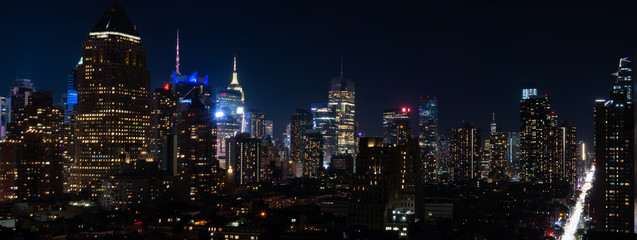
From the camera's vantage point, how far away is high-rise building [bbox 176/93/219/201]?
161 m

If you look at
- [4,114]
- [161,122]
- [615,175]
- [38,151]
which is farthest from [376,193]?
[4,114]

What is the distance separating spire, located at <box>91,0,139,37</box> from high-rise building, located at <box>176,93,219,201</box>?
26.8m

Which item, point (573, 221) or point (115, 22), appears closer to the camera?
point (573, 221)

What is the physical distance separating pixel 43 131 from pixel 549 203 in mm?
108908

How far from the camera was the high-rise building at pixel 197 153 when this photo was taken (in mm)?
161000

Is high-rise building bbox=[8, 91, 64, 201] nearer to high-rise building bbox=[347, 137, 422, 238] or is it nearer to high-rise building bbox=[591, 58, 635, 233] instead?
high-rise building bbox=[347, 137, 422, 238]

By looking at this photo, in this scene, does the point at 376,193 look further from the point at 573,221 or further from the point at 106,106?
the point at 106,106

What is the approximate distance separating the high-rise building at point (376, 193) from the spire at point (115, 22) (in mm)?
82084

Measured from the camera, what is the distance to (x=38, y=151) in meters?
139

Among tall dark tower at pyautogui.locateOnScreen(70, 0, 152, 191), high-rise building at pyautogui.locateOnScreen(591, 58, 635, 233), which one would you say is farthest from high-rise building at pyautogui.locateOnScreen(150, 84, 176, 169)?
high-rise building at pyautogui.locateOnScreen(591, 58, 635, 233)

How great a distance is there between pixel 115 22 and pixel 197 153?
35856 mm

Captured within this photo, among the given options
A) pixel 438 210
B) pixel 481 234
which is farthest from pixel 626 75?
pixel 438 210

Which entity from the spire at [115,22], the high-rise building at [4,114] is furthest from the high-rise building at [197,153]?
the high-rise building at [4,114]

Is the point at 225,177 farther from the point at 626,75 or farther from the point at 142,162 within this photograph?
the point at 626,75
